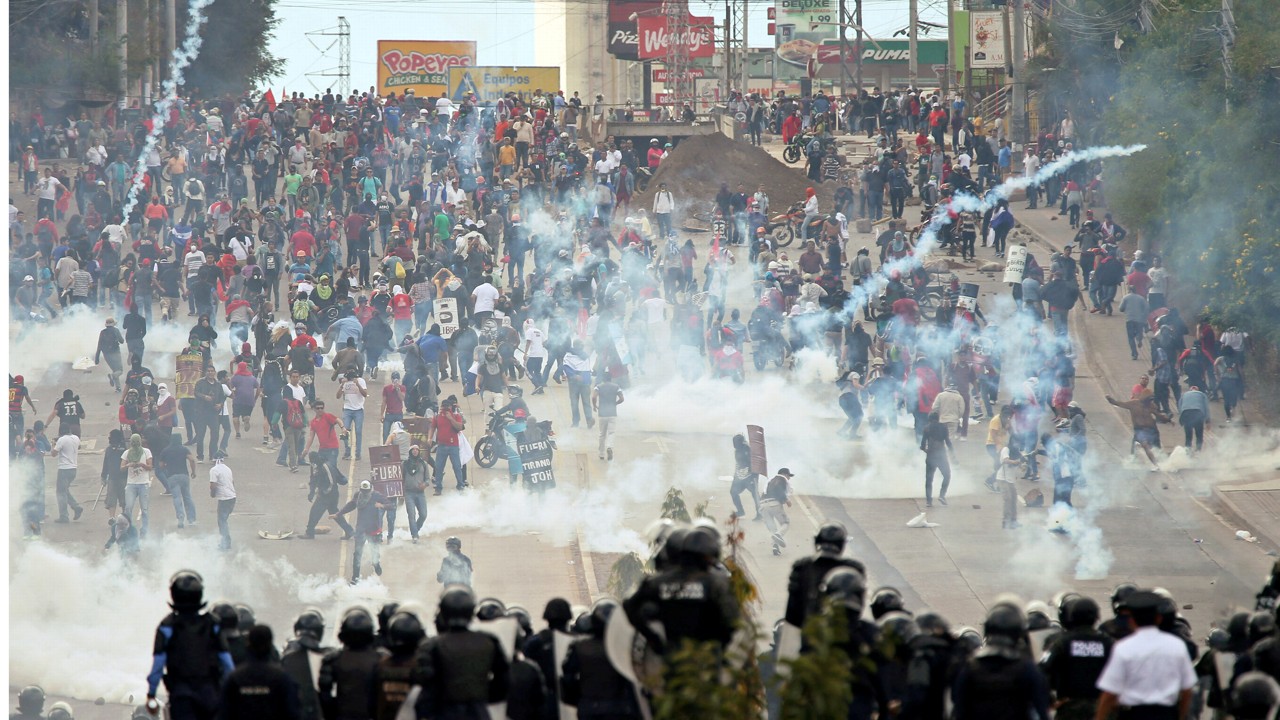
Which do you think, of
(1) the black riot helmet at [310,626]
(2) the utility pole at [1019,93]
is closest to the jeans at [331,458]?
(1) the black riot helmet at [310,626]

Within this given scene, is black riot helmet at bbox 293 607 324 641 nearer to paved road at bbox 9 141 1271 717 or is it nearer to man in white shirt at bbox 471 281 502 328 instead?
paved road at bbox 9 141 1271 717

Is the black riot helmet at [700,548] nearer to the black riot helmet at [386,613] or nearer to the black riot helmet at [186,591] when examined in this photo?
the black riot helmet at [386,613]

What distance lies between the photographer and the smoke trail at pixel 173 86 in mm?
31312

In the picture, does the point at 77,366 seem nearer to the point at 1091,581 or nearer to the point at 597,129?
the point at 1091,581

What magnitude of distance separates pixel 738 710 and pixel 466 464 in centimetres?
1473

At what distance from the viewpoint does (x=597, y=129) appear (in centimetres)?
4612

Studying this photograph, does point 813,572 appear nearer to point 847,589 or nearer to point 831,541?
point 831,541

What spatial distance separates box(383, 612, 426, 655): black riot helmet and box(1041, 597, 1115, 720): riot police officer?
2704 mm

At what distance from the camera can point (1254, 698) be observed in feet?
21.7

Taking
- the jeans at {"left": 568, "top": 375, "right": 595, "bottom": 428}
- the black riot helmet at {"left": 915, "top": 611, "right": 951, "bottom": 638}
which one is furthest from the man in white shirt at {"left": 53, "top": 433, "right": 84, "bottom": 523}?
the black riot helmet at {"left": 915, "top": 611, "right": 951, "bottom": 638}

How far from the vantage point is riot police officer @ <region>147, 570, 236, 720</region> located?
26.3 feet

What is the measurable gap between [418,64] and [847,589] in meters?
83.4

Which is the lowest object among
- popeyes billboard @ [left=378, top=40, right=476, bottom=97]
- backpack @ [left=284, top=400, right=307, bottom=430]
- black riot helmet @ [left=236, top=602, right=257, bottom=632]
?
black riot helmet @ [left=236, top=602, right=257, bottom=632]

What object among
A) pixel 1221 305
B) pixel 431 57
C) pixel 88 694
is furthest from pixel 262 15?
pixel 88 694
